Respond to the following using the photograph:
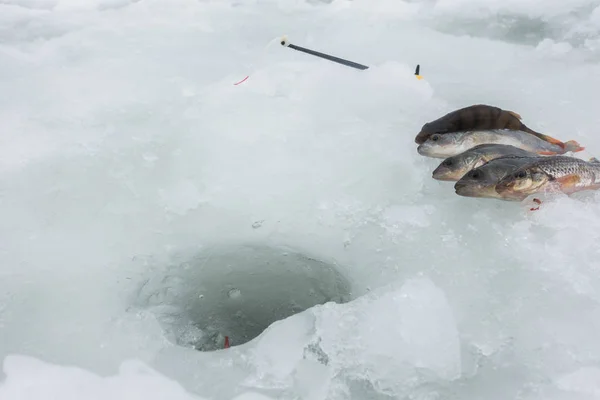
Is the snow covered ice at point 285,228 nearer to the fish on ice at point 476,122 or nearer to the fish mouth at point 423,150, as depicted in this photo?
the fish mouth at point 423,150

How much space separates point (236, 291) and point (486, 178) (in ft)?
4.88

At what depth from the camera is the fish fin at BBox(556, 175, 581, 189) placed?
2.61 m

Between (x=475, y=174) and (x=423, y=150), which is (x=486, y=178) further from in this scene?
(x=423, y=150)

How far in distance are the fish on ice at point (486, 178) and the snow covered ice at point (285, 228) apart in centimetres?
11

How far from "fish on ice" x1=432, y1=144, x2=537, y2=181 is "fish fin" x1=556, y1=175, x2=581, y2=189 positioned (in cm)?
30

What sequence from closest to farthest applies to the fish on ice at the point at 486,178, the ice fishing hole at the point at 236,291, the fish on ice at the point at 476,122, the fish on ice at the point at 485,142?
the ice fishing hole at the point at 236,291 → the fish on ice at the point at 486,178 → the fish on ice at the point at 485,142 → the fish on ice at the point at 476,122

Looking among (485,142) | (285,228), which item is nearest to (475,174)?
(485,142)

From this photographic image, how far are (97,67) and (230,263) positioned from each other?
304 cm

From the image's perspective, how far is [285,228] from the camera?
279cm

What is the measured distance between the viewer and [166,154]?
335 cm

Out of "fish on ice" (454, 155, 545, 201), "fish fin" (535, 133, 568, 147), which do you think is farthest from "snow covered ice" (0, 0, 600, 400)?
"fish fin" (535, 133, 568, 147)

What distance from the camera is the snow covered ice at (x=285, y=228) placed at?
1916mm

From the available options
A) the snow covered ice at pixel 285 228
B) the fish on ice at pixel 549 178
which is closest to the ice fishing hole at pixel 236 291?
the snow covered ice at pixel 285 228

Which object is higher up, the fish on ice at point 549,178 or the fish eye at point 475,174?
the fish on ice at point 549,178
